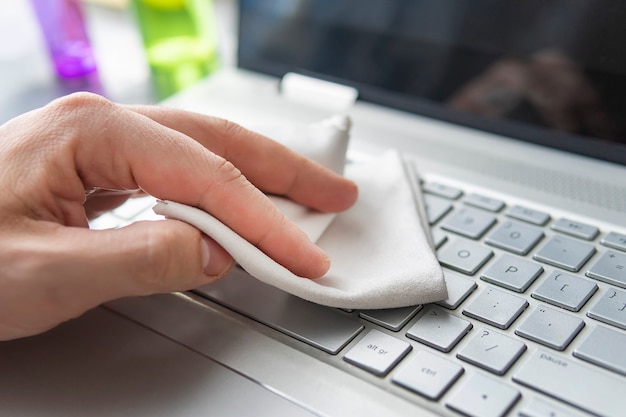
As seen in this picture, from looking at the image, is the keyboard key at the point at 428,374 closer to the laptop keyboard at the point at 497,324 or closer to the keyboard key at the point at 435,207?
the laptop keyboard at the point at 497,324

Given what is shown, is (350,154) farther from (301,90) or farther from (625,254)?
(625,254)

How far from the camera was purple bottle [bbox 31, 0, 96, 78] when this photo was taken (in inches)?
30.8

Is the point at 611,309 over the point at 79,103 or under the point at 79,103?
under

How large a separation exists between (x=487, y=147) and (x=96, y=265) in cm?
36

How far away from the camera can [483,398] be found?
328 millimetres

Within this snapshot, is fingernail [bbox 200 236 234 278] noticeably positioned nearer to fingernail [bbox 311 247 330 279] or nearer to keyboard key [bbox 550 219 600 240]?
fingernail [bbox 311 247 330 279]

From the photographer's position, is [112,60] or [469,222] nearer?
[469,222]

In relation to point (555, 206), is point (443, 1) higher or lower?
higher

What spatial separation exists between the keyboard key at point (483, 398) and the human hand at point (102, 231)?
0.10 metres

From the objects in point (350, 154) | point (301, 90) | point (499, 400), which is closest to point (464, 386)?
point (499, 400)

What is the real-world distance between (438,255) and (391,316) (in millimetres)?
71

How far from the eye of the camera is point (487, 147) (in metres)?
0.57

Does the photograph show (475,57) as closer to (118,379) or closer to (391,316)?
(391,316)

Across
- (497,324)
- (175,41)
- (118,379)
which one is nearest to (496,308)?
(497,324)
